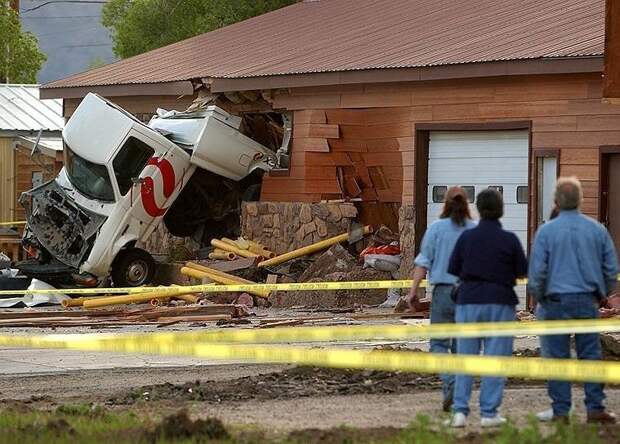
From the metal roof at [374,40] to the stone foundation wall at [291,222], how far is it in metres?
2.27

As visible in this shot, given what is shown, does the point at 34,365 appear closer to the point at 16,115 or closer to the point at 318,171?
the point at 318,171

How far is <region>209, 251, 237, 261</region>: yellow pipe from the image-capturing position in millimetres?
27094

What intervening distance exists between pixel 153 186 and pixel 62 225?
1.63 metres

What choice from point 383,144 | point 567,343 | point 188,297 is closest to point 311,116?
point 383,144

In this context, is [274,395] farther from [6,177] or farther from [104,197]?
[6,177]

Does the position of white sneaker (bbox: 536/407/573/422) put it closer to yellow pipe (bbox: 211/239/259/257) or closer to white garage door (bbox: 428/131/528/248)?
white garage door (bbox: 428/131/528/248)

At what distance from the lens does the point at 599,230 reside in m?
11.3

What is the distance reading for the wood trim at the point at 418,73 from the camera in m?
21.8

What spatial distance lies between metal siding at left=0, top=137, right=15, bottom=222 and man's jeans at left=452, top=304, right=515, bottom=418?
99.9 ft

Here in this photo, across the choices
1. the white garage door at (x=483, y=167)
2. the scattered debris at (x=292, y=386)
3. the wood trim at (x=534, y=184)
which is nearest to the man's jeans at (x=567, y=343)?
the scattered debris at (x=292, y=386)

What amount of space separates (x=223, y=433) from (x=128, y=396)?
304 centimetres

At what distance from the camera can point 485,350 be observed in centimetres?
1117

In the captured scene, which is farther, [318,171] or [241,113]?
[241,113]

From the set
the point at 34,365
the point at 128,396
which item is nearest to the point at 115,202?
the point at 34,365
